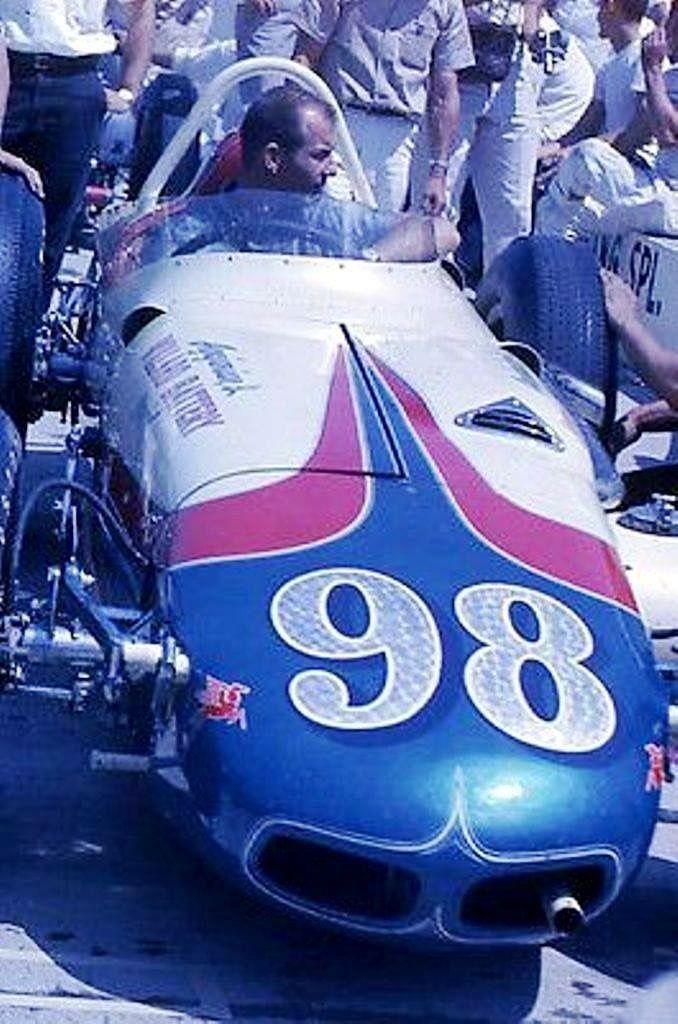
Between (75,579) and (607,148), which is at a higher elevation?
(75,579)

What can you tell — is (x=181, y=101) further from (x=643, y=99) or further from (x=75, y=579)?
(x=75, y=579)

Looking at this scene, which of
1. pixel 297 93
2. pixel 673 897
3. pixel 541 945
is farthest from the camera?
pixel 297 93

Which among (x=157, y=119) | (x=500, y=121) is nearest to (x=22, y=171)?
(x=157, y=119)

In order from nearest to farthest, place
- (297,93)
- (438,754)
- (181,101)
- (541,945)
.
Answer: (438,754) → (541,945) → (297,93) → (181,101)

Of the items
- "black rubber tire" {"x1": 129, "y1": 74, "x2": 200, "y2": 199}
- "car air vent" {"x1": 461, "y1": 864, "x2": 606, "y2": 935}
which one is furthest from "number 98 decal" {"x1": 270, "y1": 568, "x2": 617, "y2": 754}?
"black rubber tire" {"x1": 129, "y1": 74, "x2": 200, "y2": 199}

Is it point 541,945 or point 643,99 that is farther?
point 643,99

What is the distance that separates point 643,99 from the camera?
34.6 ft

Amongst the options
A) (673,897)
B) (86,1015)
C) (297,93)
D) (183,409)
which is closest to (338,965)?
(86,1015)

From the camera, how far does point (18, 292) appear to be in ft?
20.5

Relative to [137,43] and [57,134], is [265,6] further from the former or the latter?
[57,134]

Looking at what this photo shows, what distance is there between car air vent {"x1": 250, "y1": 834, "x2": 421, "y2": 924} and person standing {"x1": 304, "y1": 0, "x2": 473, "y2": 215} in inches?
198

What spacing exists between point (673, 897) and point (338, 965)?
802 millimetres

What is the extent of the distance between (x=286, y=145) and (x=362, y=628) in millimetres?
2167

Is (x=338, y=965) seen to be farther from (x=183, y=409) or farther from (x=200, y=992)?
(x=183, y=409)
